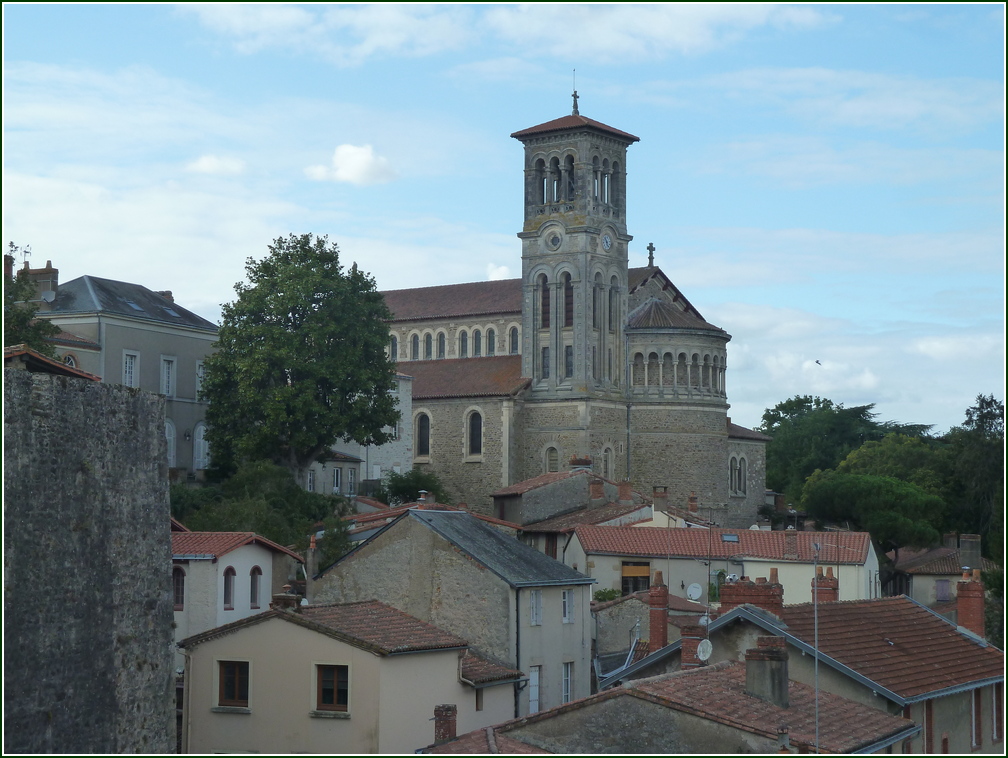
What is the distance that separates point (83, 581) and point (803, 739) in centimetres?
1015

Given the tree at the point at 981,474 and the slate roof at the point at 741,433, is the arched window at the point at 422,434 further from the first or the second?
the tree at the point at 981,474

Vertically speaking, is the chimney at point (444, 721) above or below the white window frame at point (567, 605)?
below

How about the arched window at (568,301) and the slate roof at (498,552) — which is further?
the arched window at (568,301)

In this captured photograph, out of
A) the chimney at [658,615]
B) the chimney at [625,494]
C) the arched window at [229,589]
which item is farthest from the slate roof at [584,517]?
the chimney at [658,615]

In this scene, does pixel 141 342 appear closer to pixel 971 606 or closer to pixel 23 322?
pixel 23 322

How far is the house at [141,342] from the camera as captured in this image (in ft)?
177

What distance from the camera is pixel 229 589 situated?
111ft

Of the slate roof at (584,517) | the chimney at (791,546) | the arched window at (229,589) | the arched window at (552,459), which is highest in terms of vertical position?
the arched window at (552,459)

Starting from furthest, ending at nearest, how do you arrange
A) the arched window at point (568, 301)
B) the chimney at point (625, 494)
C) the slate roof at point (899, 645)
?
the arched window at point (568, 301)
the chimney at point (625, 494)
the slate roof at point (899, 645)

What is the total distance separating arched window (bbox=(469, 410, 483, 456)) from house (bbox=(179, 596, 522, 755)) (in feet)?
156

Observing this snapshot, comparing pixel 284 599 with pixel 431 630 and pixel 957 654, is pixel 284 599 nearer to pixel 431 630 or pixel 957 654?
pixel 431 630

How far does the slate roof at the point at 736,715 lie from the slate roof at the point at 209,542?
13.6m

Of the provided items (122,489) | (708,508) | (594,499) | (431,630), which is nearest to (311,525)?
(594,499)

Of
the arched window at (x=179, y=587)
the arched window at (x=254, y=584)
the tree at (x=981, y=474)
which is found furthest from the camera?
the tree at (x=981, y=474)
